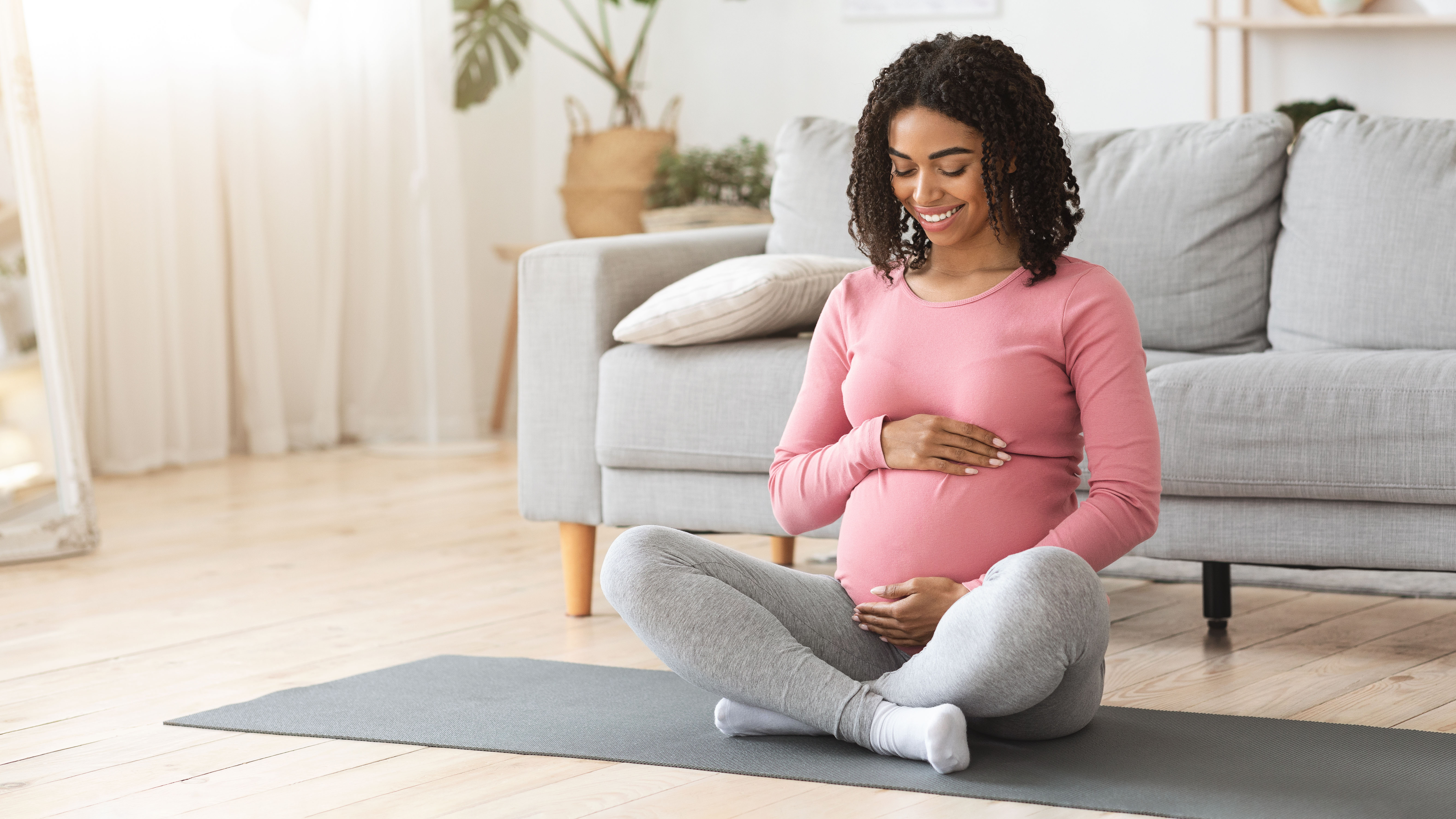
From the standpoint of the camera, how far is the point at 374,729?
68.1 inches

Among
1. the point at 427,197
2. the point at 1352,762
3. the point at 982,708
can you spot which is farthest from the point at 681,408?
the point at 427,197

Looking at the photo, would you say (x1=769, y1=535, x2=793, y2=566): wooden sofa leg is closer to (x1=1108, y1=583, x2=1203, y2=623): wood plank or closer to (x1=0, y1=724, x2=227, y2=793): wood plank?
(x1=1108, y1=583, x2=1203, y2=623): wood plank

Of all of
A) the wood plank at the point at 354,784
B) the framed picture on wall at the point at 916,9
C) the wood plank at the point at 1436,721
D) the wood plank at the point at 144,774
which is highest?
the framed picture on wall at the point at 916,9

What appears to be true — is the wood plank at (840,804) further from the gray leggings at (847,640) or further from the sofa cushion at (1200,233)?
the sofa cushion at (1200,233)

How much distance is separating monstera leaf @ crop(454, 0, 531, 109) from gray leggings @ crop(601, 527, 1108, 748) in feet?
9.92

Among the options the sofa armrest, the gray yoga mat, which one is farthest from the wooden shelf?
the gray yoga mat

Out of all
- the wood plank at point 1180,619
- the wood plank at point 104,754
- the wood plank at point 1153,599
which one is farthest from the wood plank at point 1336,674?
the wood plank at point 104,754

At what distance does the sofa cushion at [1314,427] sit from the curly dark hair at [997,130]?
51cm

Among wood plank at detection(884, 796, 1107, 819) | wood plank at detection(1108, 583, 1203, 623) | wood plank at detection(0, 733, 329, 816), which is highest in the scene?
wood plank at detection(884, 796, 1107, 819)

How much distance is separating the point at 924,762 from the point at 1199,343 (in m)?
1.09

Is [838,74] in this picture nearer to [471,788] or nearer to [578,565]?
[578,565]

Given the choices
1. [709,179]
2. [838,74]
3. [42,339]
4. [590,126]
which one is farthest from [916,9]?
[42,339]

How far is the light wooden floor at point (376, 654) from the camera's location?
4.95 ft

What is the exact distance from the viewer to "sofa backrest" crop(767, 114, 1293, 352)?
7.83 feet
